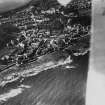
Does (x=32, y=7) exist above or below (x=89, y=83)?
above

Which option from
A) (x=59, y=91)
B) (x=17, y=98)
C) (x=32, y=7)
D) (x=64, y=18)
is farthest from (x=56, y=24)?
(x=17, y=98)

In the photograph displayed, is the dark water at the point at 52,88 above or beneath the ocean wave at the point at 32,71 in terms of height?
beneath

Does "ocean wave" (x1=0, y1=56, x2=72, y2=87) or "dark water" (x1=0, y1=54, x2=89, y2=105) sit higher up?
"ocean wave" (x1=0, y1=56, x2=72, y2=87)

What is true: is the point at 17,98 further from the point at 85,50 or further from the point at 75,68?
the point at 85,50

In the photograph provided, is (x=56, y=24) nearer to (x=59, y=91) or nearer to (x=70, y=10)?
(x=70, y=10)

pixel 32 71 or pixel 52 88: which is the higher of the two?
pixel 32 71

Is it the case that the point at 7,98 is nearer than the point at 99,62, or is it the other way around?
the point at 7,98

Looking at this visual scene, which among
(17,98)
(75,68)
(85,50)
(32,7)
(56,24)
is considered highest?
(32,7)
